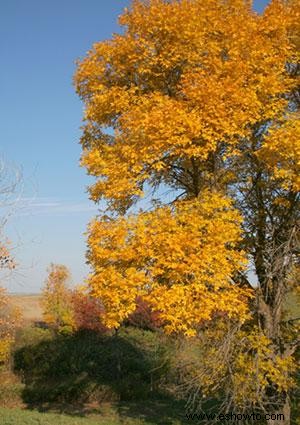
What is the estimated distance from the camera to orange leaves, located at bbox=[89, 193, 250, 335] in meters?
8.44

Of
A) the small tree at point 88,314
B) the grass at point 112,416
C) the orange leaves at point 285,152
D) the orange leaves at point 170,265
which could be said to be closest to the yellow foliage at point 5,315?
the grass at point 112,416

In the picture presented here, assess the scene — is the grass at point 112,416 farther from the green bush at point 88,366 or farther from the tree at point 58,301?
the tree at point 58,301

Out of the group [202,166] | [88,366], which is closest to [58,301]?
[88,366]

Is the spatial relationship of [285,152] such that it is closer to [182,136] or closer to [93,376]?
[182,136]

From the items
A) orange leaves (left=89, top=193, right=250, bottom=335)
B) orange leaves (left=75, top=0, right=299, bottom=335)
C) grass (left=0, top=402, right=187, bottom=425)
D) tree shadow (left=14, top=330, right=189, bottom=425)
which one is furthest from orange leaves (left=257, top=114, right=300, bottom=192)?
tree shadow (left=14, top=330, right=189, bottom=425)

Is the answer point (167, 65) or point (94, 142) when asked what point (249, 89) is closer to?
point (167, 65)

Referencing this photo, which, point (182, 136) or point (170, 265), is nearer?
point (170, 265)

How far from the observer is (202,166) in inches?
479

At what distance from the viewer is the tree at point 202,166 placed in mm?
8805

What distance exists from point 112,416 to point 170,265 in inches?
615

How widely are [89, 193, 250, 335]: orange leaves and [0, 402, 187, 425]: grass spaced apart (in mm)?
10658

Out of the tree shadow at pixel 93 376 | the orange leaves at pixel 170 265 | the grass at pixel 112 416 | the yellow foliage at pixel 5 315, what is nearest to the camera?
the orange leaves at pixel 170 265

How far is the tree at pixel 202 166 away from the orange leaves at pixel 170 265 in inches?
1.1

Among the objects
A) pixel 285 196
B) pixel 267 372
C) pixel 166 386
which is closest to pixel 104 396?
pixel 166 386
